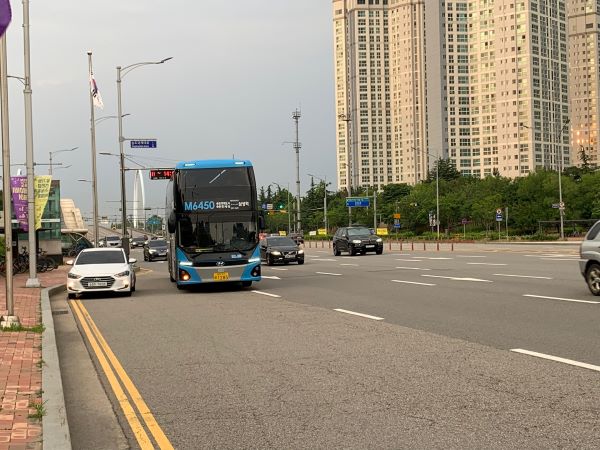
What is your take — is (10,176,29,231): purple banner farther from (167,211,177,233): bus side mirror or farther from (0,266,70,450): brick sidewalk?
(0,266,70,450): brick sidewalk

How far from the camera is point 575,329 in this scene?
1068 cm

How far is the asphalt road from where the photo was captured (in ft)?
19.0

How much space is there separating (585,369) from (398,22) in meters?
184

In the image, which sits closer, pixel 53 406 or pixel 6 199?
pixel 53 406

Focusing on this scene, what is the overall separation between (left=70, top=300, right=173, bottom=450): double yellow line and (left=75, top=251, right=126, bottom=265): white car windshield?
897cm

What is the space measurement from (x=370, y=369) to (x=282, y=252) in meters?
29.4

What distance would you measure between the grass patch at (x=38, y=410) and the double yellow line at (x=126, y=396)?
27.9 inches

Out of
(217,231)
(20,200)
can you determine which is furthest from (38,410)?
(20,200)

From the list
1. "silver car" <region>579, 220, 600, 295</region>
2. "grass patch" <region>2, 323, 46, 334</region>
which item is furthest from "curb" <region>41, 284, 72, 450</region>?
"silver car" <region>579, 220, 600, 295</region>

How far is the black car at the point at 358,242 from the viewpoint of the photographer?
1815 inches

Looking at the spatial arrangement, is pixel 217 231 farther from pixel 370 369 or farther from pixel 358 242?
pixel 358 242

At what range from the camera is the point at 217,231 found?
70.2 ft

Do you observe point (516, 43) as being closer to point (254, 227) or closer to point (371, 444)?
point (254, 227)

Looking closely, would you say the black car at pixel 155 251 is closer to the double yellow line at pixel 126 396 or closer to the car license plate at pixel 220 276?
the car license plate at pixel 220 276
